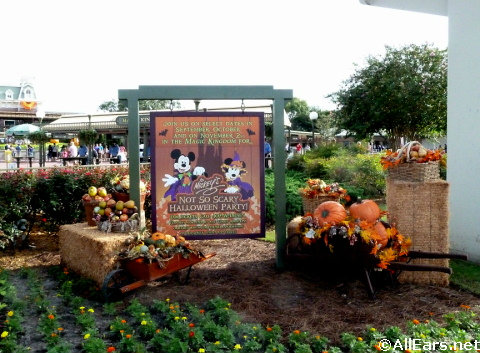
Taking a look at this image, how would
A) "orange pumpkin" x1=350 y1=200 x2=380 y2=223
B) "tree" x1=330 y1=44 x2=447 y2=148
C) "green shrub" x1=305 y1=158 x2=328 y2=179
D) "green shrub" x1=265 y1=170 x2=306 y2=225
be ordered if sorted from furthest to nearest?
"tree" x1=330 y1=44 x2=447 y2=148
"green shrub" x1=305 y1=158 x2=328 y2=179
"green shrub" x1=265 y1=170 x2=306 y2=225
"orange pumpkin" x1=350 y1=200 x2=380 y2=223

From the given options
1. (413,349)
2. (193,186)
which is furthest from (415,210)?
(193,186)

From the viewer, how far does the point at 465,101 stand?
6.80 metres

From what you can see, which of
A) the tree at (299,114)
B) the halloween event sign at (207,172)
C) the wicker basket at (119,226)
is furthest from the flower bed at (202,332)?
the tree at (299,114)

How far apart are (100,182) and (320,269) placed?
4.24 meters

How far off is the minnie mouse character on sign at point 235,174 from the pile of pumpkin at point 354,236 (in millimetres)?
992

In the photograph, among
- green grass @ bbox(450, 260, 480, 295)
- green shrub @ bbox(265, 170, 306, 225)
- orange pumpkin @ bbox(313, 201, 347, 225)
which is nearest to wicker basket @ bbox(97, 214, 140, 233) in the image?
orange pumpkin @ bbox(313, 201, 347, 225)

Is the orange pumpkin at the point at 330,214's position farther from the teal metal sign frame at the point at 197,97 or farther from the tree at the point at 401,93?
the tree at the point at 401,93

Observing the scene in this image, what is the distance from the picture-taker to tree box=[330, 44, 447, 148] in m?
22.6

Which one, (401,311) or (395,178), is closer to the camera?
(401,311)

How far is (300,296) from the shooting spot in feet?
17.3

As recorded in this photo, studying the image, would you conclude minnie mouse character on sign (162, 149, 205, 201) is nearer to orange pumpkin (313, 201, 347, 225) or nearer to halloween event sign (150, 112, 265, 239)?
halloween event sign (150, 112, 265, 239)

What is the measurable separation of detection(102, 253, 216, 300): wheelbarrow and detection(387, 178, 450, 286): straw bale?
2591 millimetres

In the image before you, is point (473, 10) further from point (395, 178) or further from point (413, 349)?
point (413, 349)

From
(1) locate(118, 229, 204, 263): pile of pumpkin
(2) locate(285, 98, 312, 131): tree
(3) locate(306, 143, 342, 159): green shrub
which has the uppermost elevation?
(2) locate(285, 98, 312, 131): tree
